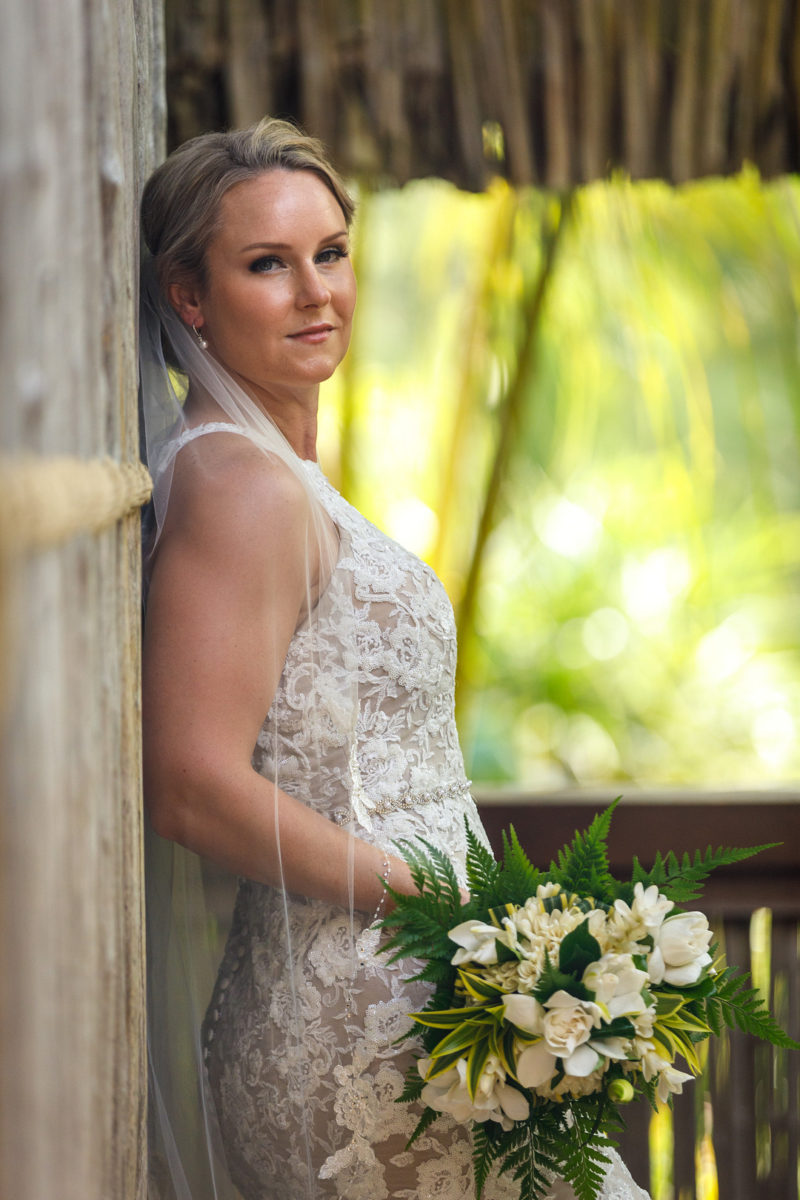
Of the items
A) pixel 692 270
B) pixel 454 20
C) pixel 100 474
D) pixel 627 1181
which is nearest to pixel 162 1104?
pixel 627 1181

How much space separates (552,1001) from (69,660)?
0.72 meters

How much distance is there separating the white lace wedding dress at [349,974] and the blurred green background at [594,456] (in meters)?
1.57

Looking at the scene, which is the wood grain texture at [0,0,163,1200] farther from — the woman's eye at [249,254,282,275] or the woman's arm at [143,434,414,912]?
the woman's eye at [249,254,282,275]

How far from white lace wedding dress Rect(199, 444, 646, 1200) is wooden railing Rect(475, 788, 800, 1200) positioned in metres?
1.00

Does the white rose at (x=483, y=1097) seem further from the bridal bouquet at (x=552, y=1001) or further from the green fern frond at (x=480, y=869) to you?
the green fern frond at (x=480, y=869)

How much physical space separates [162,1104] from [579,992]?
591 mm

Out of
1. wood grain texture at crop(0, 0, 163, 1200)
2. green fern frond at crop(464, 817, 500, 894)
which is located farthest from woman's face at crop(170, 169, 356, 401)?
green fern frond at crop(464, 817, 500, 894)

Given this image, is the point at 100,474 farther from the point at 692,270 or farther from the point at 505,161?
the point at 692,270

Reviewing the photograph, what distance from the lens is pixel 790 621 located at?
6480 millimetres

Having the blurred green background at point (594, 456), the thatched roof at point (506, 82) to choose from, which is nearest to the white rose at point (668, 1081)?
the thatched roof at point (506, 82)

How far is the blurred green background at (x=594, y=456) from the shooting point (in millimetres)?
3951

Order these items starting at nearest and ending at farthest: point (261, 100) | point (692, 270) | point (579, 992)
A: point (579, 992)
point (261, 100)
point (692, 270)

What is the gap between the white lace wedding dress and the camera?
1382mm

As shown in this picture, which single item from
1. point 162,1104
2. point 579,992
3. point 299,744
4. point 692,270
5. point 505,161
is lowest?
point 162,1104
